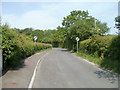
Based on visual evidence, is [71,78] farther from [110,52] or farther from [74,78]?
[110,52]

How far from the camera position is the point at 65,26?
2125 inches

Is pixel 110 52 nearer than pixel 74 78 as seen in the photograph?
No

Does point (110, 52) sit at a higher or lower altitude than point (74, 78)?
higher

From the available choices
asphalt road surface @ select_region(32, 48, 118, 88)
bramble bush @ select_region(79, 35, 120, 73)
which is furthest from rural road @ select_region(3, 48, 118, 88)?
bramble bush @ select_region(79, 35, 120, 73)

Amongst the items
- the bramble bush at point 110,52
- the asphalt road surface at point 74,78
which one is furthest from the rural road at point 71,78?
the bramble bush at point 110,52

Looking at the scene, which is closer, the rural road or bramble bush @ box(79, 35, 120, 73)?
the rural road

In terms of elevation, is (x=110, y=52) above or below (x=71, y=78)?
above

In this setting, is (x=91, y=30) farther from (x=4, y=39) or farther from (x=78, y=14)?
(x=4, y=39)

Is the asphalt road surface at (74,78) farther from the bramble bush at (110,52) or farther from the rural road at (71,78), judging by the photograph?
the bramble bush at (110,52)

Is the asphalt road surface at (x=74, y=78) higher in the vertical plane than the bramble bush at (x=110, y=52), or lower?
lower

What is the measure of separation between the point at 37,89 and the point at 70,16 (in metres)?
46.8

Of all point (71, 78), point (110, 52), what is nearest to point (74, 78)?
point (71, 78)

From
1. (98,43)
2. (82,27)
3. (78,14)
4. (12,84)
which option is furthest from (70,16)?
Result: (12,84)

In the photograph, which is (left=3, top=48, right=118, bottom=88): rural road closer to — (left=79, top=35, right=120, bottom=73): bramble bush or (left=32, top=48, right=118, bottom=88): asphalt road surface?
(left=32, top=48, right=118, bottom=88): asphalt road surface
